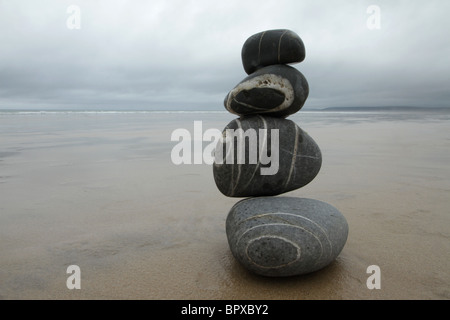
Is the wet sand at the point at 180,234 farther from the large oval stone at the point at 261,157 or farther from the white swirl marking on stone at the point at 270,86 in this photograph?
the white swirl marking on stone at the point at 270,86

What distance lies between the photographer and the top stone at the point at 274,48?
436cm

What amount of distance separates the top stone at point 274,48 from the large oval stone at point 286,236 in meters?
1.79

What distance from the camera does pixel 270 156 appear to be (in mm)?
4277

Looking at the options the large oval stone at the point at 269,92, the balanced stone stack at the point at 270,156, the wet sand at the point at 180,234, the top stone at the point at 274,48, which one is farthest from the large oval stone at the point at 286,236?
the top stone at the point at 274,48

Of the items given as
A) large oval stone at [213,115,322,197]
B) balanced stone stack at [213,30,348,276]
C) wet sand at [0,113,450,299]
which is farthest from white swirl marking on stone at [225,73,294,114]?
wet sand at [0,113,450,299]

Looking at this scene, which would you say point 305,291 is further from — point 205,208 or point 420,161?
point 420,161

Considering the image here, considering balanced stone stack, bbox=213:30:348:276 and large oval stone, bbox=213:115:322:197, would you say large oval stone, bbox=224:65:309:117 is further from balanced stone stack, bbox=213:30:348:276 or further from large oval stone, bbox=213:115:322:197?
large oval stone, bbox=213:115:322:197

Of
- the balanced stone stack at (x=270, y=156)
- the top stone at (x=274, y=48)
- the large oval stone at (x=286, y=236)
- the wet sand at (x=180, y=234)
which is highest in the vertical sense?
the top stone at (x=274, y=48)

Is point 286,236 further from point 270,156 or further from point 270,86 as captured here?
point 270,86

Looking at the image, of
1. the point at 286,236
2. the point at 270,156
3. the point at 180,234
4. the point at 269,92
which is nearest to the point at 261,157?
the point at 270,156

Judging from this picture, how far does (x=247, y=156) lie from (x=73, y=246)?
252cm

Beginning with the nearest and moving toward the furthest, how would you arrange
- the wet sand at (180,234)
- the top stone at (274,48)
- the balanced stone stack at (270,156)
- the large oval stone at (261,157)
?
the wet sand at (180,234)
the balanced stone stack at (270,156)
the large oval stone at (261,157)
the top stone at (274,48)

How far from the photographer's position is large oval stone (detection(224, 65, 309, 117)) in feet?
14.0

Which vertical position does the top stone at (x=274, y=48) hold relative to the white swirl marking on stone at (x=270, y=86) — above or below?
above
